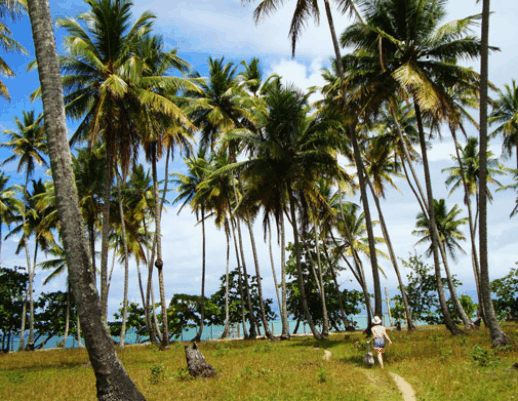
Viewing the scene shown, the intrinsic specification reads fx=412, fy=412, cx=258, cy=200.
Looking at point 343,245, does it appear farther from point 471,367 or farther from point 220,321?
point 471,367

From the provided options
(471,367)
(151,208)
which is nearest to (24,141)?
(151,208)

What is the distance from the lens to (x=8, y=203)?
29.2 m

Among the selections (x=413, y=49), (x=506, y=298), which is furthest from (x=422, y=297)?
(x=413, y=49)

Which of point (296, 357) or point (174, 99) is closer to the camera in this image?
point (296, 357)

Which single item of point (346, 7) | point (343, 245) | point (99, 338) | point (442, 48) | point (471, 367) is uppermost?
point (346, 7)

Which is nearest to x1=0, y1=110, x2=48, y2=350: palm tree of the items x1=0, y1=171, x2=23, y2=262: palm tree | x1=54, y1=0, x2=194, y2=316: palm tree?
x1=0, y1=171, x2=23, y2=262: palm tree

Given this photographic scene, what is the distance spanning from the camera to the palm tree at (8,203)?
1117 inches

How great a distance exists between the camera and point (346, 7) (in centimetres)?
1722

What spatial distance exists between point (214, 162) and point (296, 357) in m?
17.9

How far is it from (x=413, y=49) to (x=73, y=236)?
599 inches

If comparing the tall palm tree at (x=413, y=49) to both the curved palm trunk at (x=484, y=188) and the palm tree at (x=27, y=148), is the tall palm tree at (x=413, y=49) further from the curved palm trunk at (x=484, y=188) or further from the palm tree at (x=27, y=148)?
the palm tree at (x=27, y=148)

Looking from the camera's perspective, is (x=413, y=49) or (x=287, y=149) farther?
(x=287, y=149)

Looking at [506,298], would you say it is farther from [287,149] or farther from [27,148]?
[27,148]

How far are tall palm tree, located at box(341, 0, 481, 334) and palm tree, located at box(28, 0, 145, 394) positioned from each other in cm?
1171
